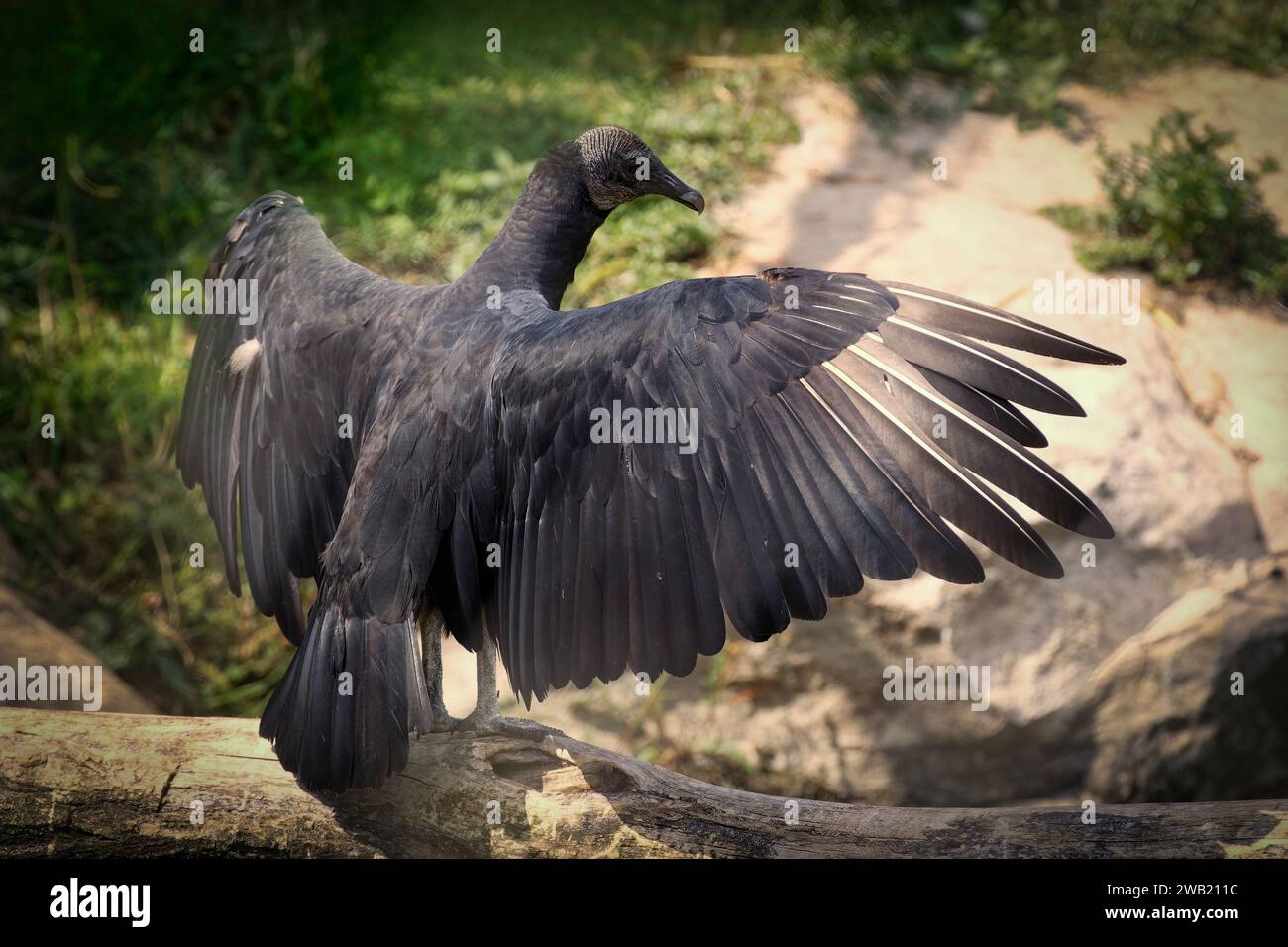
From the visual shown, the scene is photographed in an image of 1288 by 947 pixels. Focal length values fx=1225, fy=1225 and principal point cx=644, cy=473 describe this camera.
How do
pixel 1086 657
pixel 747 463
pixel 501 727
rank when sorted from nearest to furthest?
pixel 747 463
pixel 501 727
pixel 1086 657

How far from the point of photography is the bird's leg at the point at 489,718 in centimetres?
309

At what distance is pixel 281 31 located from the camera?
679cm

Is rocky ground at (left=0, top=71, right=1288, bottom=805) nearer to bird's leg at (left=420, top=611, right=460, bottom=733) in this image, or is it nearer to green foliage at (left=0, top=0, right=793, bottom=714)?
green foliage at (left=0, top=0, right=793, bottom=714)

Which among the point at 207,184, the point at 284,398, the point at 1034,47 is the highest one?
the point at 1034,47

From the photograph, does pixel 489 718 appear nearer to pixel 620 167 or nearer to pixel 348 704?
pixel 348 704

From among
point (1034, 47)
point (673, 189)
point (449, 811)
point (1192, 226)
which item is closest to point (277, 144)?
point (673, 189)

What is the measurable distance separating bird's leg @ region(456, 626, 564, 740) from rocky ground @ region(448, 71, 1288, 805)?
149cm

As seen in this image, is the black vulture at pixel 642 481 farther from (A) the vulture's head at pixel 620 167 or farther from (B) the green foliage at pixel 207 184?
(B) the green foliage at pixel 207 184

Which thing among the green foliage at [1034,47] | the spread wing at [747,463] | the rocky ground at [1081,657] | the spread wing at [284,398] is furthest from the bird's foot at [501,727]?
the green foliage at [1034,47]

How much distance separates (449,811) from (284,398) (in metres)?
1.34

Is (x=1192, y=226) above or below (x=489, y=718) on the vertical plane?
above

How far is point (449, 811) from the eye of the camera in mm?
2852

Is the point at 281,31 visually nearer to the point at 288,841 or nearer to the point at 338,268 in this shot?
the point at 338,268

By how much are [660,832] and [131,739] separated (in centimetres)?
130
